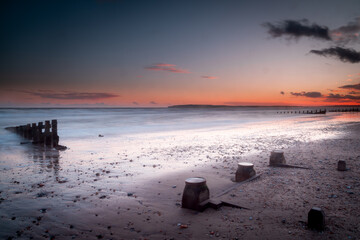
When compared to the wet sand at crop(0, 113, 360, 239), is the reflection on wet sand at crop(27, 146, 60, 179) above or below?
below

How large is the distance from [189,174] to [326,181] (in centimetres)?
517

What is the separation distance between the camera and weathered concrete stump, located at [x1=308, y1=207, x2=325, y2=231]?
5.24 m

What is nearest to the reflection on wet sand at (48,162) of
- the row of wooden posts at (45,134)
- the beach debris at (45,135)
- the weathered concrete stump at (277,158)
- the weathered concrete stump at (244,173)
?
the beach debris at (45,135)

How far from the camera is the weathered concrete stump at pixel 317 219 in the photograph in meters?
5.24

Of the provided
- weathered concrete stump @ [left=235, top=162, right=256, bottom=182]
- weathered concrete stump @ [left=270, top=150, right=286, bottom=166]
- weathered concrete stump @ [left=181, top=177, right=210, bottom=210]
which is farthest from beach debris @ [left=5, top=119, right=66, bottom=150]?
weathered concrete stump @ [left=270, top=150, right=286, bottom=166]

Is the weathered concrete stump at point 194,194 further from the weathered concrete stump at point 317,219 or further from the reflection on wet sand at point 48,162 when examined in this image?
the reflection on wet sand at point 48,162

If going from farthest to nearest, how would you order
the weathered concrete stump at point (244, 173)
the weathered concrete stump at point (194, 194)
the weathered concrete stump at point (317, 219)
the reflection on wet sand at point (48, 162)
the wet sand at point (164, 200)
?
the reflection on wet sand at point (48, 162) < the weathered concrete stump at point (244, 173) < the weathered concrete stump at point (194, 194) < the wet sand at point (164, 200) < the weathered concrete stump at point (317, 219)

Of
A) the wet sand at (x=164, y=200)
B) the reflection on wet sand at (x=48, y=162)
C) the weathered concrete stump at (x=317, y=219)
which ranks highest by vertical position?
the weathered concrete stump at (x=317, y=219)

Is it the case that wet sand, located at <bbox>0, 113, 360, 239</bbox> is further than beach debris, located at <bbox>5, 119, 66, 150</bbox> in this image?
No

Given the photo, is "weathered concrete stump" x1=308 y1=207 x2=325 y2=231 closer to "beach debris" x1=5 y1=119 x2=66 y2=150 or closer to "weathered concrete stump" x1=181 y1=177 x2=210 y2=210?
"weathered concrete stump" x1=181 y1=177 x2=210 y2=210

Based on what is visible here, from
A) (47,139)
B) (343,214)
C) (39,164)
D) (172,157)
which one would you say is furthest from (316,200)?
(47,139)

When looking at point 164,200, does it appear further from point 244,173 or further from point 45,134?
point 45,134

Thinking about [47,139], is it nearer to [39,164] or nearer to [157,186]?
[39,164]

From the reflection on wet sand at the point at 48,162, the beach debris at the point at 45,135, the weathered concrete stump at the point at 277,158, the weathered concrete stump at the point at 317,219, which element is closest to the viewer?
the weathered concrete stump at the point at 317,219
